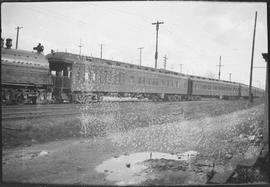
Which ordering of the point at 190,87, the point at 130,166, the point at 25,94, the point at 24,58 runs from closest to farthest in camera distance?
the point at 130,166 < the point at 25,94 < the point at 24,58 < the point at 190,87

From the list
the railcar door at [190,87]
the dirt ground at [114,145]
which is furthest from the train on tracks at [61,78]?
the railcar door at [190,87]

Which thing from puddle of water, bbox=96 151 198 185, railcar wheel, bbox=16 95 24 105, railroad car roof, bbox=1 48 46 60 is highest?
railroad car roof, bbox=1 48 46 60

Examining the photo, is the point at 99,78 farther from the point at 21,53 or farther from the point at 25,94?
the point at 21,53

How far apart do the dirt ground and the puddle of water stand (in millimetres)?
109

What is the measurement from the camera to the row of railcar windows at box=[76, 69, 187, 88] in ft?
44.3

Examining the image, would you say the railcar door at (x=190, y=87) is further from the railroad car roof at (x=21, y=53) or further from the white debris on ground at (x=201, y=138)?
the railroad car roof at (x=21, y=53)

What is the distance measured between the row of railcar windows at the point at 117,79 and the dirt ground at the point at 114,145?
16.6 feet

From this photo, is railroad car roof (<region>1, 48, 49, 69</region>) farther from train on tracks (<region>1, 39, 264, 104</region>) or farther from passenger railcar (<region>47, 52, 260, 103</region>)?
passenger railcar (<region>47, 52, 260, 103</region>)

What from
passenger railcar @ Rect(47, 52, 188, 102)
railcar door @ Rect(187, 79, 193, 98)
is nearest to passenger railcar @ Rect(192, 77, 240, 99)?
railcar door @ Rect(187, 79, 193, 98)

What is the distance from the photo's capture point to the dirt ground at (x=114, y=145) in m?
4.80

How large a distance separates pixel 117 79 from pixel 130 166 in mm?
10556

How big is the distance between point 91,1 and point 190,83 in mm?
20837

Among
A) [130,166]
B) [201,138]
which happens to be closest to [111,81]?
[201,138]

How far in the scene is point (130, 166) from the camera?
17.6ft
